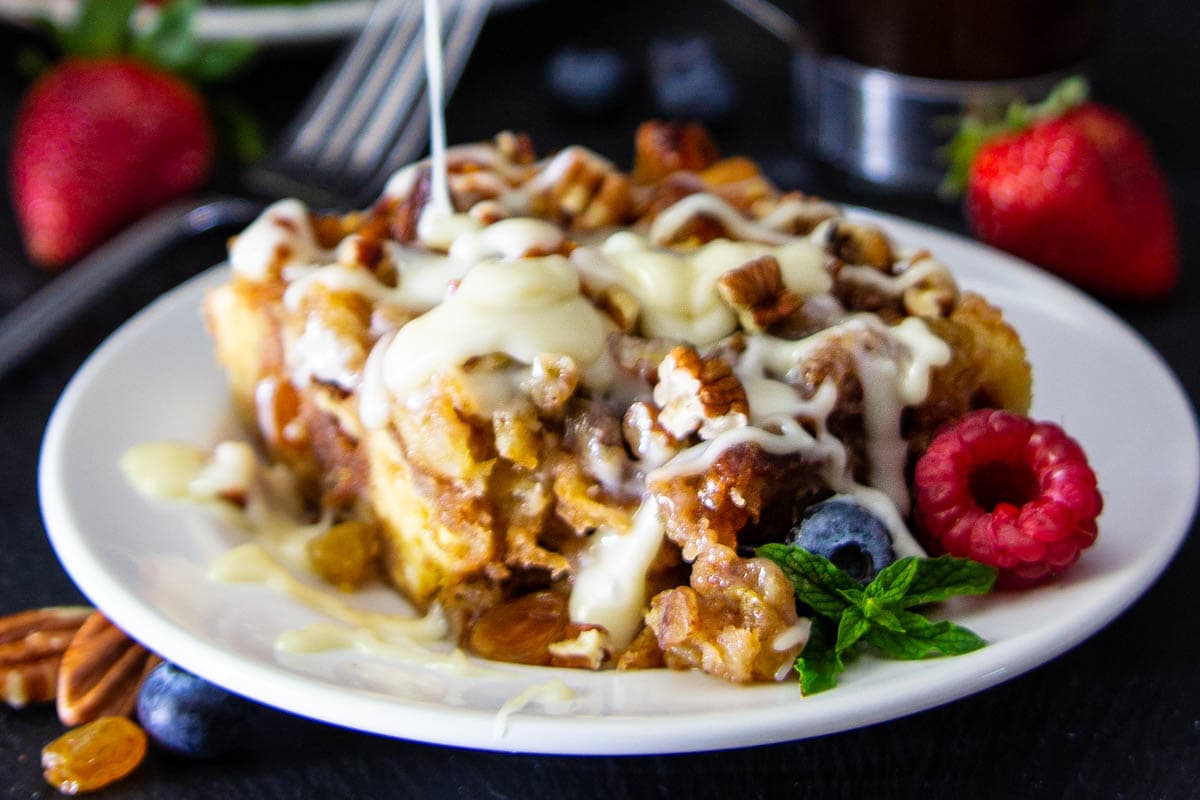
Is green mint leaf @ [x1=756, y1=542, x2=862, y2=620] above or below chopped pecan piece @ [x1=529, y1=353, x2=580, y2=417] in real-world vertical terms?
below

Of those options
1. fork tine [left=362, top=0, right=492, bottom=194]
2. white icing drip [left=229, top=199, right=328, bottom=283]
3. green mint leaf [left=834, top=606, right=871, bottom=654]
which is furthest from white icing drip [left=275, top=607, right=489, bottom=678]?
fork tine [left=362, top=0, right=492, bottom=194]

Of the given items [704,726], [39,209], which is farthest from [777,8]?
[704,726]

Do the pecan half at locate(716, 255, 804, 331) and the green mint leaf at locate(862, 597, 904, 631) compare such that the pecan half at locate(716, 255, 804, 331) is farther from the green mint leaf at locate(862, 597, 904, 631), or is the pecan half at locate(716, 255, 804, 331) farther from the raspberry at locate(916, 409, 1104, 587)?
the green mint leaf at locate(862, 597, 904, 631)

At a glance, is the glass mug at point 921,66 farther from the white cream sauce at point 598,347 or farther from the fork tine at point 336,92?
the white cream sauce at point 598,347

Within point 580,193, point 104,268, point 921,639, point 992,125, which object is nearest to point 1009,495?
point 921,639

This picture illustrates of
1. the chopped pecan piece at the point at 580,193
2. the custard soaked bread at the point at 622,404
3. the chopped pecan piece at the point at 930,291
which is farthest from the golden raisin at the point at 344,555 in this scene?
the chopped pecan piece at the point at 930,291

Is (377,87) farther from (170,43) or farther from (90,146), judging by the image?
(90,146)
